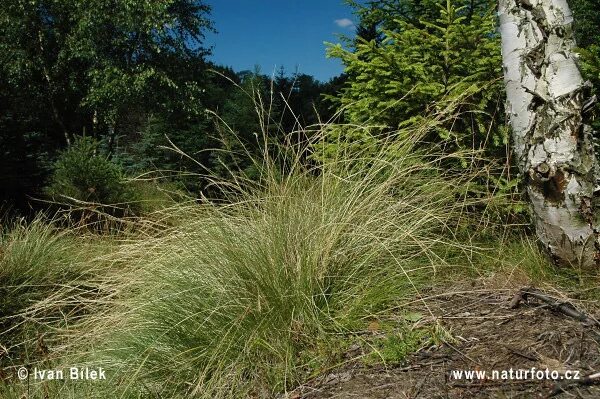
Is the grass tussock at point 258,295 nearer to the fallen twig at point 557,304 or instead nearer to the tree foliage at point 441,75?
the fallen twig at point 557,304

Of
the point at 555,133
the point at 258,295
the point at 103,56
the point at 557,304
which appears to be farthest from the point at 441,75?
the point at 103,56

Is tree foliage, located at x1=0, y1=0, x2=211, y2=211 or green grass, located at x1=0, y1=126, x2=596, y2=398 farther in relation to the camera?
tree foliage, located at x1=0, y1=0, x2=211, y2=211

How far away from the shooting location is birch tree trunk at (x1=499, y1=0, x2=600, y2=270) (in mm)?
2820

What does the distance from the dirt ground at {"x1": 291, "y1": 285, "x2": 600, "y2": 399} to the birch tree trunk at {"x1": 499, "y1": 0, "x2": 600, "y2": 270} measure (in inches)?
16.5

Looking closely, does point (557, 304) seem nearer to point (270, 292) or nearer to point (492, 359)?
point (492, 359)

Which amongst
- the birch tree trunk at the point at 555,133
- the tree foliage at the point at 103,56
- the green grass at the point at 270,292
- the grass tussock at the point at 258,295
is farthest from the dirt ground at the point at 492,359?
the tree foliage at the point at 103,56

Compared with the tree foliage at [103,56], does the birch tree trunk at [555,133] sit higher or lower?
lower

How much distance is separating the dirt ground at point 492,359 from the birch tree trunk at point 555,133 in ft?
1.37

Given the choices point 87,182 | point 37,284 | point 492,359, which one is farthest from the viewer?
point 87,182

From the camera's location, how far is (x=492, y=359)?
6.93 feet

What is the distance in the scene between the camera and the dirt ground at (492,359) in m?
1.92

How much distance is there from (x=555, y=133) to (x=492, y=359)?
1.36 m

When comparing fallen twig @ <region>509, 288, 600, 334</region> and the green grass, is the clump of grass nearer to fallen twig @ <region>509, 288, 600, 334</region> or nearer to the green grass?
the green grass

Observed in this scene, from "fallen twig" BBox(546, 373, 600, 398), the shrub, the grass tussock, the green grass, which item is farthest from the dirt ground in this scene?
the shrub
